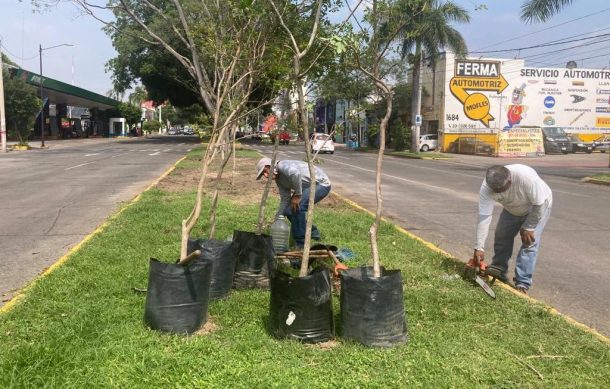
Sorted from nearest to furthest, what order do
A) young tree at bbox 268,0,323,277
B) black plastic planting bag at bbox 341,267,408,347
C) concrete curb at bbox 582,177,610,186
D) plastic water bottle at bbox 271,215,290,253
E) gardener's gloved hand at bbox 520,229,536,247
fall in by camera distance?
1. black plastic planting bag at bbox 341,267,408,347
2. young tree at bbox 268,0,323,277
3. gardener's gloved hand at bbox 520,229,536,247
4. plastic water bottle at bbox 271,215,290,253
5. concrete curb at bbox 582,177,610,186

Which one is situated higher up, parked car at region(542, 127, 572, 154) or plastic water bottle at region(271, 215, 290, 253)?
parked car at region(542, 127, 572, 154)

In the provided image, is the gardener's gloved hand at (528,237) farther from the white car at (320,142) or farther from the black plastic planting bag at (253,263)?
the black plastic planting bag at (253,263)

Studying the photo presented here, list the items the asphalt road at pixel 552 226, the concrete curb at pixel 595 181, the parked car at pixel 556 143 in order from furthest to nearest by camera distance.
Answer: the parked car at pixel 556 143 → the concrete curb at pixel 595 181 → the asphalt road at pixel 552 226

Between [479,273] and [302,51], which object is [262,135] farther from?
[479,273]

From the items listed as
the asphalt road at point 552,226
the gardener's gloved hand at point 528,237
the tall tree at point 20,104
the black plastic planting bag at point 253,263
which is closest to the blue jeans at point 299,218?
the asphalt road at point 552,226

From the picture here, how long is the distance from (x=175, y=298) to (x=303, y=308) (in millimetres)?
902

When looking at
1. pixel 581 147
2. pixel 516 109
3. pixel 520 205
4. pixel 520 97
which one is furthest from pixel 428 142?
pixel 520 205

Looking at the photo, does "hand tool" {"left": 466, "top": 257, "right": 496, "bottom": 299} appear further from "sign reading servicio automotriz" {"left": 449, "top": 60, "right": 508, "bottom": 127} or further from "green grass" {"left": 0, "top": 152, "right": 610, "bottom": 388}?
→ "sign reading servicio automotriz" {"left": 449, "top": 60, "right": 508, "bottom": 127}

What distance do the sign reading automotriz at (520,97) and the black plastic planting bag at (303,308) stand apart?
139ft

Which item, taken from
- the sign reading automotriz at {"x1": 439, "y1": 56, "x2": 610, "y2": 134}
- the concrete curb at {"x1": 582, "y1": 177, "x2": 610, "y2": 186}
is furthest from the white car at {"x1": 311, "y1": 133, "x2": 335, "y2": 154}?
the sign reading automotriz at {"x1": 439, "y1": 56, "x2": 610, "y2": 134}

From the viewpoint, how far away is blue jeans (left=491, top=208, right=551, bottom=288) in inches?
216

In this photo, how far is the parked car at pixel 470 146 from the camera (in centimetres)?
3975

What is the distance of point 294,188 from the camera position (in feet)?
21.7

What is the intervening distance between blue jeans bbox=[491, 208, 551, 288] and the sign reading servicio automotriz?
132 feet
